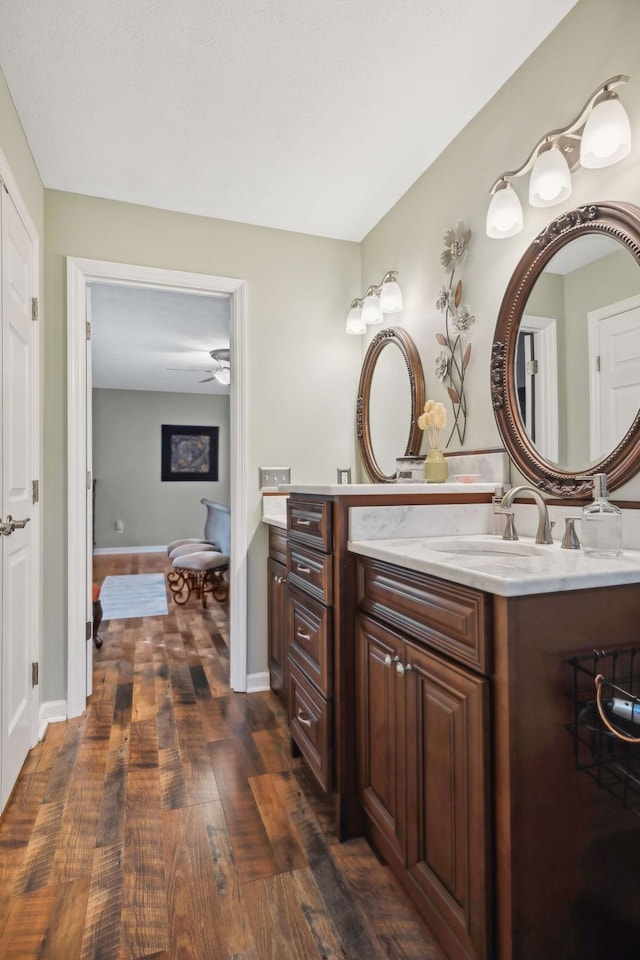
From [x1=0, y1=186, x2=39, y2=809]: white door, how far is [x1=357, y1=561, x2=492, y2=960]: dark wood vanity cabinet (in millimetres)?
1209

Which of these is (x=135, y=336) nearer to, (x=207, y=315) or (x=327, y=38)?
(x=207, y=315)

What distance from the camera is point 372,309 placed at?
104 inches

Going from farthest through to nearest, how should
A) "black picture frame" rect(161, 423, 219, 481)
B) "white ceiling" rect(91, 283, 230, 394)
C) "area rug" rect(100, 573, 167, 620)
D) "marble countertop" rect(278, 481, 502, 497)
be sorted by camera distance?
1. "black picture frame" rect(161, 423, 219, 481)
2. "area rug" rect(100, 573, 167, 620)
3. "white ceiling" rect(91, 283, 230, 394)
4. "marble countertop" rect(278, 481, 502, 497)

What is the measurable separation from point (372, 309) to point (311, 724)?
77.9 inches

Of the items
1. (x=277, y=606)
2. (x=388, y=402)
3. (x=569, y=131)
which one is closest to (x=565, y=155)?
(x=569, y=131)

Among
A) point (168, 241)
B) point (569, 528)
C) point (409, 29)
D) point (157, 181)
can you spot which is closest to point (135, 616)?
point (168, 241)

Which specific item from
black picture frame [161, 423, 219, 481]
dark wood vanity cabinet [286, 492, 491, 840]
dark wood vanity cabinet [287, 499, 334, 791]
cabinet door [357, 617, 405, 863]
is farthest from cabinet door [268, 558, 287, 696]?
black picture frame [161, 423, 219, 481]

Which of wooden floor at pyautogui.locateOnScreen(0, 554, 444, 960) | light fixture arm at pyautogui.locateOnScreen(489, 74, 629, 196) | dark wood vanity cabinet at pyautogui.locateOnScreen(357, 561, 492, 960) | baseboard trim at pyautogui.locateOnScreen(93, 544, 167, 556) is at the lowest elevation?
wooden floor at pyautogui.locateOnScreen(0, 554, 444, 960)

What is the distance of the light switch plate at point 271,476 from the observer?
2760 millimetres

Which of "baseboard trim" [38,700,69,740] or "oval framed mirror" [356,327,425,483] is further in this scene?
"oval framed mirror" [356,327,425,483]

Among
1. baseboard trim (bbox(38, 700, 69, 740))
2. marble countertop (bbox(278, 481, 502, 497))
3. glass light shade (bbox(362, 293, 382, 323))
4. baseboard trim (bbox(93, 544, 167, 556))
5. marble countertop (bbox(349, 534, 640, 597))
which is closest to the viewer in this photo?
marble countertop (bbox(349, 534, 640, 597))

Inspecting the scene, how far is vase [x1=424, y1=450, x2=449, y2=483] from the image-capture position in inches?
79.1

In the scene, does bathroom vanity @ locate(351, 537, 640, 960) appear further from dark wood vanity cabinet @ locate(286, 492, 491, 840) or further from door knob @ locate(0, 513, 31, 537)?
door knob @ locate(0, 513, 31, 537)

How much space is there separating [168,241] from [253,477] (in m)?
1.30
